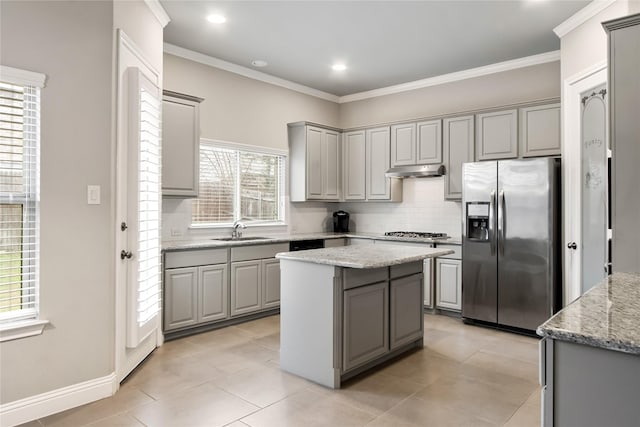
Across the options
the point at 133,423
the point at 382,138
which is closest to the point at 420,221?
the point at 382,138

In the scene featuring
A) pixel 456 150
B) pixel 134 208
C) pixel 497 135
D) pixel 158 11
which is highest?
pixel 158 11

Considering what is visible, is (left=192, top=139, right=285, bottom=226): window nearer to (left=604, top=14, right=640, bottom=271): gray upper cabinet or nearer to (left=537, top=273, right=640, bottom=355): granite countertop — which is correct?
(left=604, top=14, right=640, bottom=271): gray upper cabinet

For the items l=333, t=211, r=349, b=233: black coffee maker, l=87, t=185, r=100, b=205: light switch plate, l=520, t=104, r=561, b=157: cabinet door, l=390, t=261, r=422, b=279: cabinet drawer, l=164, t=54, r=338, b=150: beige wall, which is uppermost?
l=164, t=54, r=338, b=150: beige wall

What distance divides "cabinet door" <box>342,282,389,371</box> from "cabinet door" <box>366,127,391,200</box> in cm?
268

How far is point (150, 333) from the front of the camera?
11.6 ft

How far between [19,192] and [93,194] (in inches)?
15.9

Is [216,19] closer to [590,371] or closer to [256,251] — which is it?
[256,251]

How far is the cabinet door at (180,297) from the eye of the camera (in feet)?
13.2

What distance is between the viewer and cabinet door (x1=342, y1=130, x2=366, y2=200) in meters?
6.18

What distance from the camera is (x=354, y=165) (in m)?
6.28

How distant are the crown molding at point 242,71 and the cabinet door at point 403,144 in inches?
54.2

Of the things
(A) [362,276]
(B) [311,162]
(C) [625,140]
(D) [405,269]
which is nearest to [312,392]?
(A) [362,276]

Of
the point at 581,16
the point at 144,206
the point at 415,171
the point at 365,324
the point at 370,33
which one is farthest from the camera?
the point at 415,171

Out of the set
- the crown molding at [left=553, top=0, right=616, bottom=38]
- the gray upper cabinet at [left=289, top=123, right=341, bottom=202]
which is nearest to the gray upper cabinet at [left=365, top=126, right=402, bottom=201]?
the gray upper cabinet at [left=289, top=123, right=341, bottom=202]
